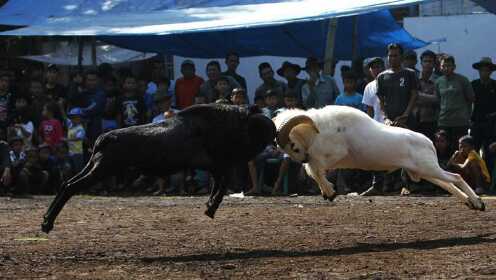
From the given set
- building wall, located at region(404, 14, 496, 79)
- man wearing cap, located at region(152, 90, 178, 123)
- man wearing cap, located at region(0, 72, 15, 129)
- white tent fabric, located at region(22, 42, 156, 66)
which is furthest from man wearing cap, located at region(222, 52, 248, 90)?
white tent fabric, located at region(22, 42, 156, 66)

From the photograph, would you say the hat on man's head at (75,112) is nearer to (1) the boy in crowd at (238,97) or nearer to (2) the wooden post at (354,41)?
(1) the boy in crowd at (238,97)

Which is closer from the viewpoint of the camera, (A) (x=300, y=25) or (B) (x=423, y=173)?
(B) (x=423, y=173)

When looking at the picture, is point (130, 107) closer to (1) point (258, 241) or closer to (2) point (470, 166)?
(2) point (470, 166)

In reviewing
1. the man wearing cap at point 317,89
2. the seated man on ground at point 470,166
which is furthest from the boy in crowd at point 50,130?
the seated man on ground at point 470,166

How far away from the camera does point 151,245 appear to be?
9766 millimetres

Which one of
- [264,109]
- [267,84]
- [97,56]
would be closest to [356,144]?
[264,109]

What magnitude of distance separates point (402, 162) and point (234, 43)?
33.5 ft

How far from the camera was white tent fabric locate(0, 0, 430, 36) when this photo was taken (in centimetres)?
1628

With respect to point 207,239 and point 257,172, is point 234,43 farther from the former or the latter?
point 207,239

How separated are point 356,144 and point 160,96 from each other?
285 inches

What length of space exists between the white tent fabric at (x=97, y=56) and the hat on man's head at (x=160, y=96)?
23.7ft

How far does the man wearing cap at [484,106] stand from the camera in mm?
16250

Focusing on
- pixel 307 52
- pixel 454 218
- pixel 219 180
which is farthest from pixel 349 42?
pixel 219 180

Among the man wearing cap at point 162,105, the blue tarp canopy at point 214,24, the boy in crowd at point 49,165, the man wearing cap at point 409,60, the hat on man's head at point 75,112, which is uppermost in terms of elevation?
the blue tarp canopy at point 214,24
